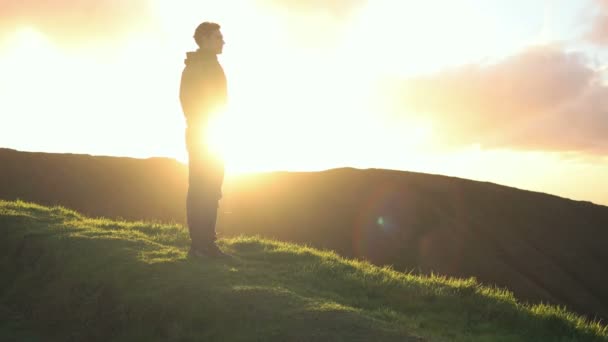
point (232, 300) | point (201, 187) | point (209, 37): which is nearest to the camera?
point (232, 300)

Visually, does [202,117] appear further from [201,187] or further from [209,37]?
[209,37]

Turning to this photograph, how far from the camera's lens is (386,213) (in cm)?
3919

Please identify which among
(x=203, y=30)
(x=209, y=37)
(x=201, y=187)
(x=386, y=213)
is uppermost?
(x=203, y=30)

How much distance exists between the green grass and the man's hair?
3.73 metres

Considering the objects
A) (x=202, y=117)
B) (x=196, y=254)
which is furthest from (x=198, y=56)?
(x=196, y=254)

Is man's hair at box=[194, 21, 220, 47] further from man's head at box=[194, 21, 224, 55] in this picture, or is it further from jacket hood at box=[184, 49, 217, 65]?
jacket hood at box=[184, 49, 217, 65]

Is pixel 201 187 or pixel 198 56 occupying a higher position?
pixel 198 56

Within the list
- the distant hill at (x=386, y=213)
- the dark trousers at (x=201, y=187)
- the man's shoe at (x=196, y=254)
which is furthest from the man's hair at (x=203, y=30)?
the distant hill at (x=386, y=213)

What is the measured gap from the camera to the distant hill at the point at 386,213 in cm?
3491

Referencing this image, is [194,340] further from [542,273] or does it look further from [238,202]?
[542,273]

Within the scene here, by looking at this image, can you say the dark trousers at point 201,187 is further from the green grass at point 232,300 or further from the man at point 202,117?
the green grass at point 232,300

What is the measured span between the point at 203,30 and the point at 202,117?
4.83 feet

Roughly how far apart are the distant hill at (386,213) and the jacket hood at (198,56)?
2256 centimetres

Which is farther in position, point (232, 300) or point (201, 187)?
point (201, 187)
